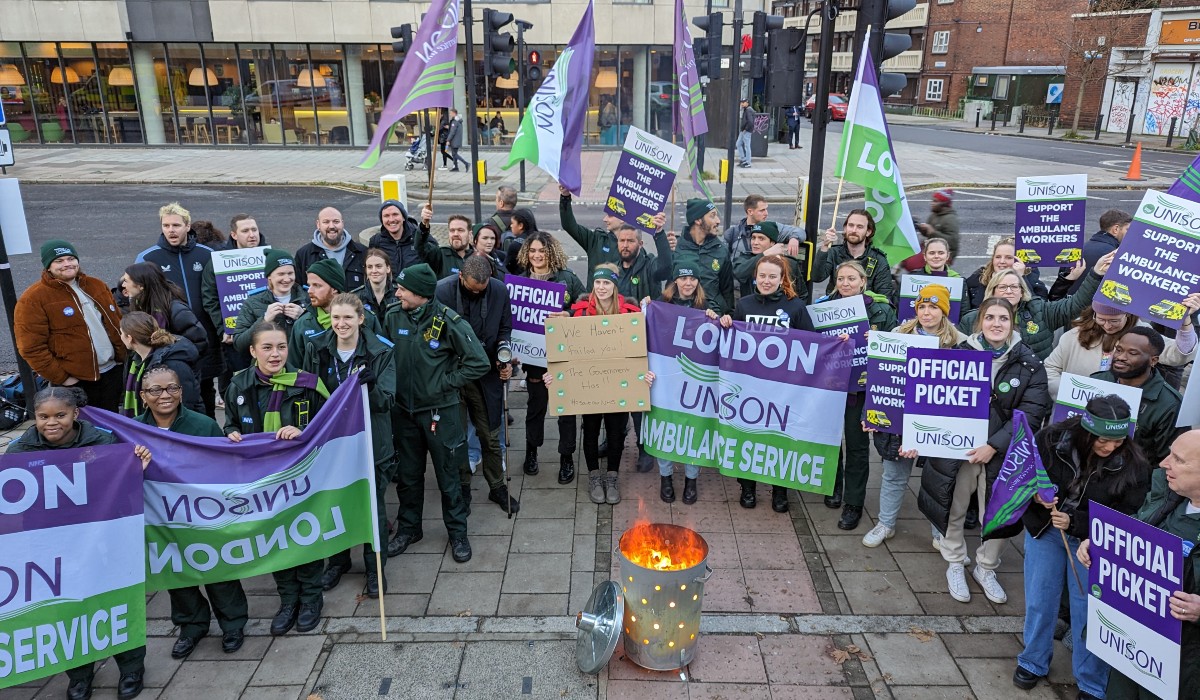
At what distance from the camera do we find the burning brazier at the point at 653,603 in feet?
14.2

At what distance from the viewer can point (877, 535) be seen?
5930 mm

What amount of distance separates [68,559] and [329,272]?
92.3 inches

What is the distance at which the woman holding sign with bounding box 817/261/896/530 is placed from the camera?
6117 millimetres

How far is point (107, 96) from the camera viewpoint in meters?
29.0

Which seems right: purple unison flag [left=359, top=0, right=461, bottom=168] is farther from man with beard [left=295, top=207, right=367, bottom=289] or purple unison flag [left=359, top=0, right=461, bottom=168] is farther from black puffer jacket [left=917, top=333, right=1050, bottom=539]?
black puffer jacket [left=917, top=333, right=1050, bottom=539]

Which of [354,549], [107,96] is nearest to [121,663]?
[354,549]

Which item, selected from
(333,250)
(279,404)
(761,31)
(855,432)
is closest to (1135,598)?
(855,432)

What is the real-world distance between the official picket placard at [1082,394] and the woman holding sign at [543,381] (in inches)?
143

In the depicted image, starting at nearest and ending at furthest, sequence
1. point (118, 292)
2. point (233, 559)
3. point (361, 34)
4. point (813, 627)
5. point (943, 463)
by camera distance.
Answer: point (233, 559), point (813, 627), point (943, 463), point (118, 292), point (361, 34)

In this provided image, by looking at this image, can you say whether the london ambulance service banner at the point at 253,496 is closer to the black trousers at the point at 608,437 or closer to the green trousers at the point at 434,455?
the green trousers at the point at 434,455

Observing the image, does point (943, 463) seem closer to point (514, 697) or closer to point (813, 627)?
point (813, 627)

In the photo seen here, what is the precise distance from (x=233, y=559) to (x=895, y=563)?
14.5 ft

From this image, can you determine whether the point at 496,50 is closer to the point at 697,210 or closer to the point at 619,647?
the point at 697,210

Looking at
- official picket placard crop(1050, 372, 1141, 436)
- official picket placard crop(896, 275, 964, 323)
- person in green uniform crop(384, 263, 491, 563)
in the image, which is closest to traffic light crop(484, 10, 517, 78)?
person in green uniform crop(384, 263, 491, 563)
